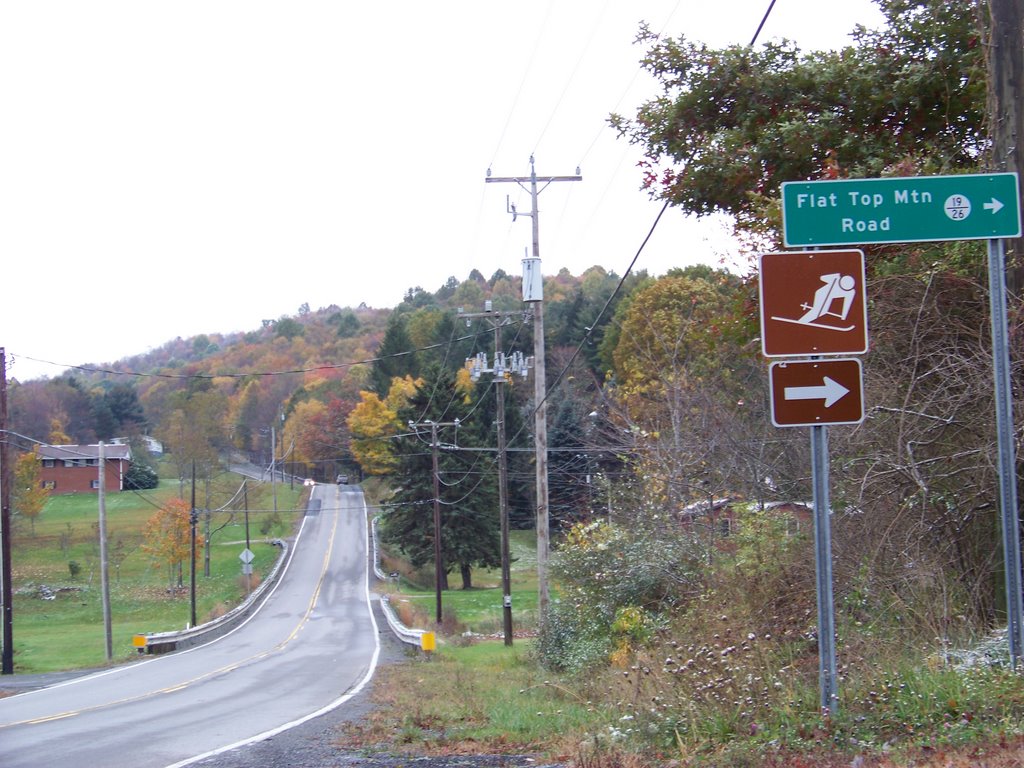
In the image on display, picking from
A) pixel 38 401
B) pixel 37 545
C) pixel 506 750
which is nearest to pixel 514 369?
pixel 506 750

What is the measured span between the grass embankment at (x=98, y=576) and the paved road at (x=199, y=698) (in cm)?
720

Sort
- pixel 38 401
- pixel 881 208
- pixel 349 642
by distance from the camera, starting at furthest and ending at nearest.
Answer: pixel 38 401, pixel 349 642, pixel 881 208

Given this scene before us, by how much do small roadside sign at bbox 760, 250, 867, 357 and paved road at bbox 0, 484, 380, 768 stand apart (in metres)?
7.32

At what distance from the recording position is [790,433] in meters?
13.1

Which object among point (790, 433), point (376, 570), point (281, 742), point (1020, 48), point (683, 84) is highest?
point (683, 84)

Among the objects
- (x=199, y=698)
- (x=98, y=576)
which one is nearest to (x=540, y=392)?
(x=199, y=698)

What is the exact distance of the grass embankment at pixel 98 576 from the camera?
173 ft

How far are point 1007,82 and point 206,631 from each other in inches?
1580

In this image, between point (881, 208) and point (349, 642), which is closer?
point (881, 208)

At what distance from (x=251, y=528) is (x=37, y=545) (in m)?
21.2

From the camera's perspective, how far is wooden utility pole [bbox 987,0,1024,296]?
828cm

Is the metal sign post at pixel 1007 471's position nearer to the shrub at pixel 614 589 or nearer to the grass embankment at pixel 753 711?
the grass embankment at pixel 753 711

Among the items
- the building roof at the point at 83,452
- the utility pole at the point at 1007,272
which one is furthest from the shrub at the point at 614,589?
the building roof at the point at 83,452

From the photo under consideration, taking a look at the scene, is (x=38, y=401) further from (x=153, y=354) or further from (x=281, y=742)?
(x=153, y=354)
